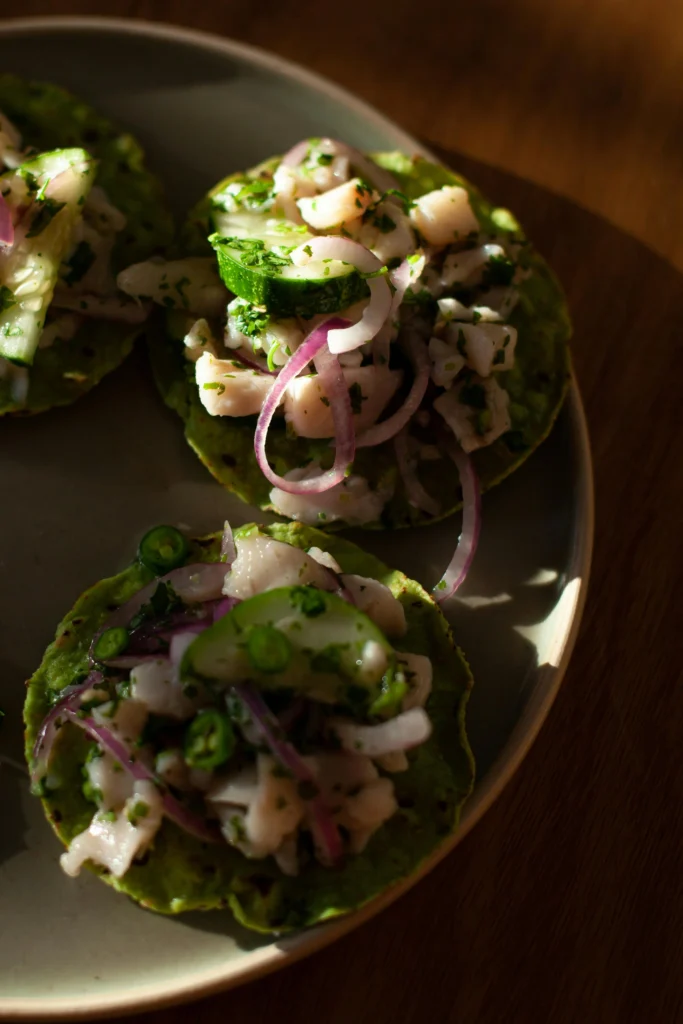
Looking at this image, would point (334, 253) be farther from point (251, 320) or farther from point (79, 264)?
point (79, 264)

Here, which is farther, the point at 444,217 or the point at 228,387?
the point at 444,217

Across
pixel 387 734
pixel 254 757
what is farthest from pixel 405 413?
pixel 254 757

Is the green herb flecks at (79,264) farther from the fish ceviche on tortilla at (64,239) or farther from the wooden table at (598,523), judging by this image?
the wooden table at (598,523)

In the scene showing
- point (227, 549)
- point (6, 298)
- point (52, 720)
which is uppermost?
point (6, 298)

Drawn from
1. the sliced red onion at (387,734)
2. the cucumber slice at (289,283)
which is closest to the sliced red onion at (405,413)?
the cucumber slice at (289,283)

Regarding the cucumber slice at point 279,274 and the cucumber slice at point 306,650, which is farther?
the cucumber slice at point 279,274

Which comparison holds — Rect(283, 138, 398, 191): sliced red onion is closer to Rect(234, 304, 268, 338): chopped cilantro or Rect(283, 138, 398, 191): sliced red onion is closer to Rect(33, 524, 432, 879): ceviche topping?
Rect(234, 304, 268, 338): chopped cilantro

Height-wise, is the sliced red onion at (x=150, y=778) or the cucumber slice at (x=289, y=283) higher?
the cucumber slice at (x=289, y=283)

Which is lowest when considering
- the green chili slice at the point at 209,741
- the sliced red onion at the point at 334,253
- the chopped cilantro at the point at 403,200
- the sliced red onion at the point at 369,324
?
the green chili slice at the point at 209,741
